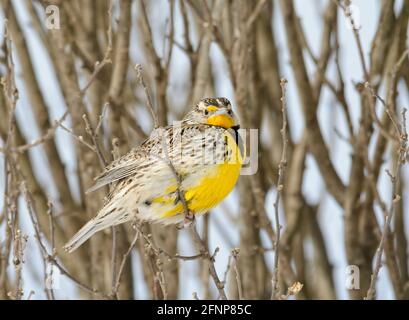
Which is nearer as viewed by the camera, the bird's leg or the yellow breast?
the bird's leg

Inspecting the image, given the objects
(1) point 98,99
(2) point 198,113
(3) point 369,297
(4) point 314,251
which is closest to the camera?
(3) point 369,297

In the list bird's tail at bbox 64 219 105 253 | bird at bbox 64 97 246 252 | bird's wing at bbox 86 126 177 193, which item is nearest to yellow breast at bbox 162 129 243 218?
bird at bbox 64 97 246 252

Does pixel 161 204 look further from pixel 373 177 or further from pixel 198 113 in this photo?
pixel 373 177

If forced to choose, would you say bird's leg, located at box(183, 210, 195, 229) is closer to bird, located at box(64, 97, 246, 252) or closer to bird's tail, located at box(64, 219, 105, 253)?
bird, located at box(64, 97, 246, 252)

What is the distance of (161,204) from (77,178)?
207 cm

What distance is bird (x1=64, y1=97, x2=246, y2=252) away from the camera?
13.9 ft

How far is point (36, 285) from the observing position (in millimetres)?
6250

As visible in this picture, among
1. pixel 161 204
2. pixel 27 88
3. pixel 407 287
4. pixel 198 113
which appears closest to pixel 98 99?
pixel 27 88

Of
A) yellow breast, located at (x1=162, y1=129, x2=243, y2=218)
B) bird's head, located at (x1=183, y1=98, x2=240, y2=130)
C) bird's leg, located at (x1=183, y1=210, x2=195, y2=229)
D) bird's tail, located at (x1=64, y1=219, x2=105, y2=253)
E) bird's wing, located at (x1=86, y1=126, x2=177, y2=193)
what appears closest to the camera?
bird's leg, located at (x1=183, y1=210, x2=195, y2=229)

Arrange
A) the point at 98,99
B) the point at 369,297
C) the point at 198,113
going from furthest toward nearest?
the point at 98,99, the point at 198,113, the point at 369,297

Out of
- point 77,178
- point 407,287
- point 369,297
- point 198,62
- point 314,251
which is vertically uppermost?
point 198,62

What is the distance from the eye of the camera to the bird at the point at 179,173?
423 cm

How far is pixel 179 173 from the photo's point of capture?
13.9 ft
